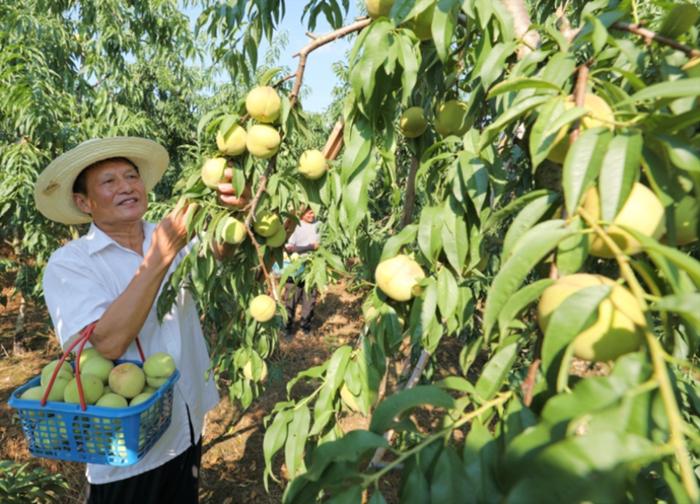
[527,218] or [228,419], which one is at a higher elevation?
[527,218]

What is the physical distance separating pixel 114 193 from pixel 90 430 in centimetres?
91

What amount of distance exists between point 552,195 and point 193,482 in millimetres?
2089

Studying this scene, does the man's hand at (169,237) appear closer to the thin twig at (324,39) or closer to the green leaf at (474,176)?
the thin twig at (324,39)

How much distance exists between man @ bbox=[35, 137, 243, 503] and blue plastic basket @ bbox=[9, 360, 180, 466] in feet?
0.85

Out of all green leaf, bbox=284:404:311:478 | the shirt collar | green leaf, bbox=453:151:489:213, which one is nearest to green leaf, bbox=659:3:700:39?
green leaf, bbox=453:151:489:213

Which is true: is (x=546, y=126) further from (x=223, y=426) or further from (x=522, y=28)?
(x=223, y=426)

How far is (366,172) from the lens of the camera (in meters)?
0.98

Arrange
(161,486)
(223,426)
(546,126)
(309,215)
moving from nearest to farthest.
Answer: (546,126) → (161,486) → (309,215) → (223,426)

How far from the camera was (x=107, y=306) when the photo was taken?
1.62 metres

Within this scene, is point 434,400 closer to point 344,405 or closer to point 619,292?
point 619,292

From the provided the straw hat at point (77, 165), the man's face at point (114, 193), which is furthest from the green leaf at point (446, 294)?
the straw hat at point (77, 165)

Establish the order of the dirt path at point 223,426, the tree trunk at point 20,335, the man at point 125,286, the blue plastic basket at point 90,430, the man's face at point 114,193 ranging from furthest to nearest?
the tree trunk at point 20,335 < the dirt path at point 223,426 < the man's face at point 114,193 < the man at point 125,286 < the blue plastic basket at point 90,430

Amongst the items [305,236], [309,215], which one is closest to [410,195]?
[309,215]

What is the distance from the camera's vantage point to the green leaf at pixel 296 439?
41.3 inches
